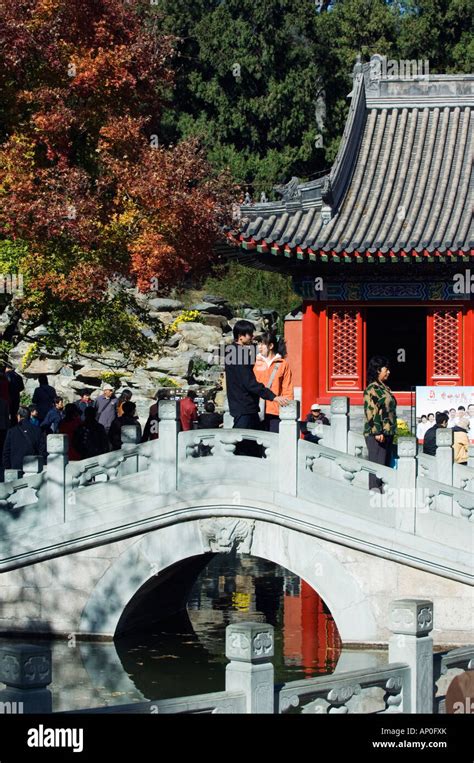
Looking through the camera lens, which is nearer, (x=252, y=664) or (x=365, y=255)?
(x=252, y=664)

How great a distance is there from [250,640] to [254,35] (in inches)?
1690

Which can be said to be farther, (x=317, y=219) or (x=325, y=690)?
(x=317, y=219)

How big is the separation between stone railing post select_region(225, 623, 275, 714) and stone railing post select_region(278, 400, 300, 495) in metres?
6.02

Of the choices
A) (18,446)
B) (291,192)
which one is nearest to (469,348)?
(291,192)

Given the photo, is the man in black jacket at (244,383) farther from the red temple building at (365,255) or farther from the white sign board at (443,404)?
the white sign board at (443,404)

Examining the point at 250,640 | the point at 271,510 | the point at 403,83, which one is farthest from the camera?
the point at 403,83

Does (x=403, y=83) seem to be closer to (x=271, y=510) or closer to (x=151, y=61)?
(x=151, y=61)

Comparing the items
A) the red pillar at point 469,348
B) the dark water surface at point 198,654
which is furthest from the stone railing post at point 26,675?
the red pillar at point 469,348

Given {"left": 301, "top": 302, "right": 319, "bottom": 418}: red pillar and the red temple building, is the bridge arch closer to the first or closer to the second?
the red temple building

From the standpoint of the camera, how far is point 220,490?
15.4m

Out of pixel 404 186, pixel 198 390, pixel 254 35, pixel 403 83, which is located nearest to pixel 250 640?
pixel 404 186

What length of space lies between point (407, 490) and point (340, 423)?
372 cm

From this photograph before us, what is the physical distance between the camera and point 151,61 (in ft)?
66.6

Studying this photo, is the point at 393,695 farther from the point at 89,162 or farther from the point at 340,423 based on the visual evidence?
the point at 89,162
